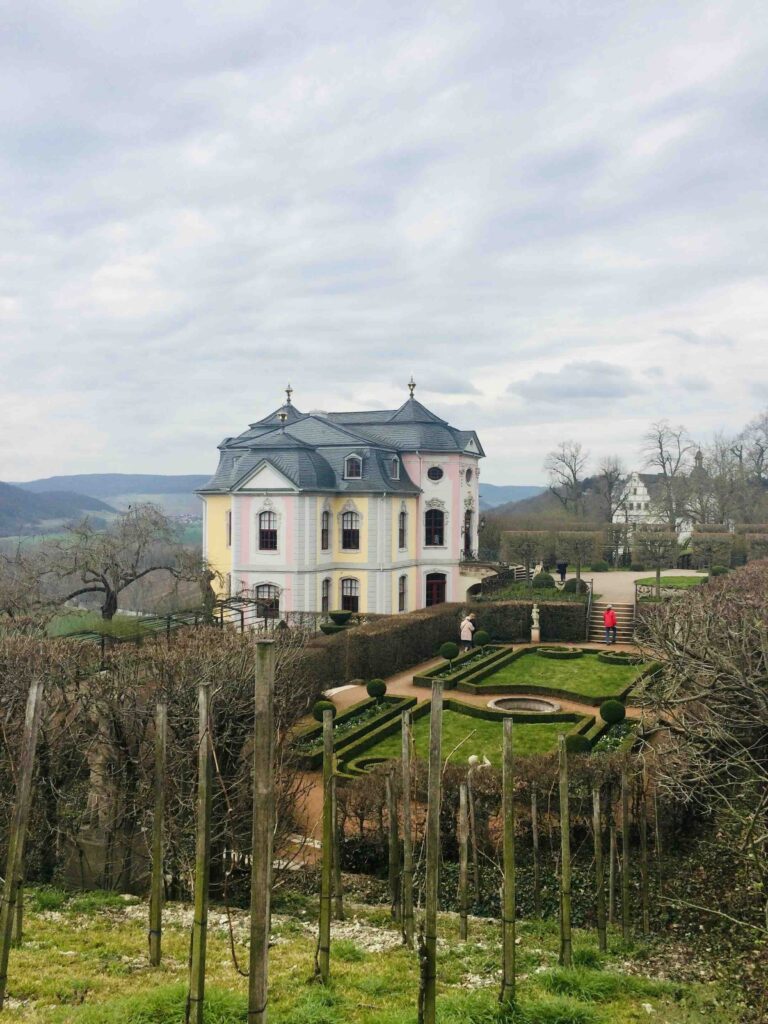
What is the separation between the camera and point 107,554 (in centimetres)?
3194

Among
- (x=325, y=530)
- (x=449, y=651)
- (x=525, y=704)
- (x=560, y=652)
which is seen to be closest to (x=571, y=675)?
(x=560, y=652)

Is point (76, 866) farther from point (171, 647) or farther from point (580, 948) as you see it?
point (580, 948)

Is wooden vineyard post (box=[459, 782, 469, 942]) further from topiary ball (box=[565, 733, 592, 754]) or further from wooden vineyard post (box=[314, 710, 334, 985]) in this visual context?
topiary ball (box=[565, 733, 592, 754])

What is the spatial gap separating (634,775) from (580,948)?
4185 mm

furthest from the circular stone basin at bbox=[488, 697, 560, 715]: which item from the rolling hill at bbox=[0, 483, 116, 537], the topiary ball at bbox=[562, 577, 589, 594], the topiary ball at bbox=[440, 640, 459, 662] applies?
the rolling hill at bbox=[0, 483, 116, 537]

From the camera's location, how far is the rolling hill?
11621cm

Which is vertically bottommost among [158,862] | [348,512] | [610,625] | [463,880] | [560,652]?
[560,652]

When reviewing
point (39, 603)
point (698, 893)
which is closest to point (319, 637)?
point (39, 603)

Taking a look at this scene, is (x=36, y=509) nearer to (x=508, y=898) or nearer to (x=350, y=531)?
(x=350, y=531)

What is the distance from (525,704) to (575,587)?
15085mm

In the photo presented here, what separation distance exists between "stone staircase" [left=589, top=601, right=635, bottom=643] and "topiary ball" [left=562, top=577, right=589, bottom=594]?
5.60 ft

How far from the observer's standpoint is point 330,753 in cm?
724

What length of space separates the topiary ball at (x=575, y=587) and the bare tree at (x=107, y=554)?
17384mm

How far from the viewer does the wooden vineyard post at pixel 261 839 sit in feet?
14.9
